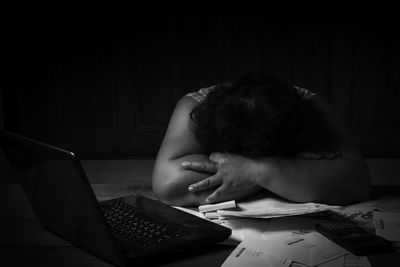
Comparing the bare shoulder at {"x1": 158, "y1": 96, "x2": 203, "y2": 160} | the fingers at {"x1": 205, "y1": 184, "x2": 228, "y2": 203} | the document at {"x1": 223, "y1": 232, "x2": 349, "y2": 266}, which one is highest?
the bare shoulder at {"x1": 158, "y1": 96, "x2": 203, "y2": 160}

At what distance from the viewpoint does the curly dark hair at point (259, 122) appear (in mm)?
1336

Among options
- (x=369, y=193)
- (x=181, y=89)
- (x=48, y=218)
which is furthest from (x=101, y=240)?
(x=181, y=89)

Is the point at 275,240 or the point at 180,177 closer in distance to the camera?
the point at 275,240

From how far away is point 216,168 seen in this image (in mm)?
1366

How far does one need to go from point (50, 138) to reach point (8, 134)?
2.54m

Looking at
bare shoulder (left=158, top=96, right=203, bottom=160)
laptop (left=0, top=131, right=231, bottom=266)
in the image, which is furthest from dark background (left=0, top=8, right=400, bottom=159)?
laptop (left=0, top=131, right=231, bottom=266)

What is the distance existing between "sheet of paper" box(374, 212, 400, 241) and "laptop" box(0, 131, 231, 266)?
309 mm

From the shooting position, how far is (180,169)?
1381mm

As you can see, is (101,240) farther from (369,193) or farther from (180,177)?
(369,193)

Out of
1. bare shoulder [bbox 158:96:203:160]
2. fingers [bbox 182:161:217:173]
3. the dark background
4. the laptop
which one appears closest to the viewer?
the laptop

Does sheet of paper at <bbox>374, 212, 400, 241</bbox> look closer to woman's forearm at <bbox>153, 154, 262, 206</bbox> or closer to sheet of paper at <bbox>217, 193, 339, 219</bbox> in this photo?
sheet of paper at <bbox>217, 193, 339, 219</bbox>

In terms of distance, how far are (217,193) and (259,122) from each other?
202mm

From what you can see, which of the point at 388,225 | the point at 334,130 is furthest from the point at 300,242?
the point at 334,130

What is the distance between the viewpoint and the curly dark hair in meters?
1.34
